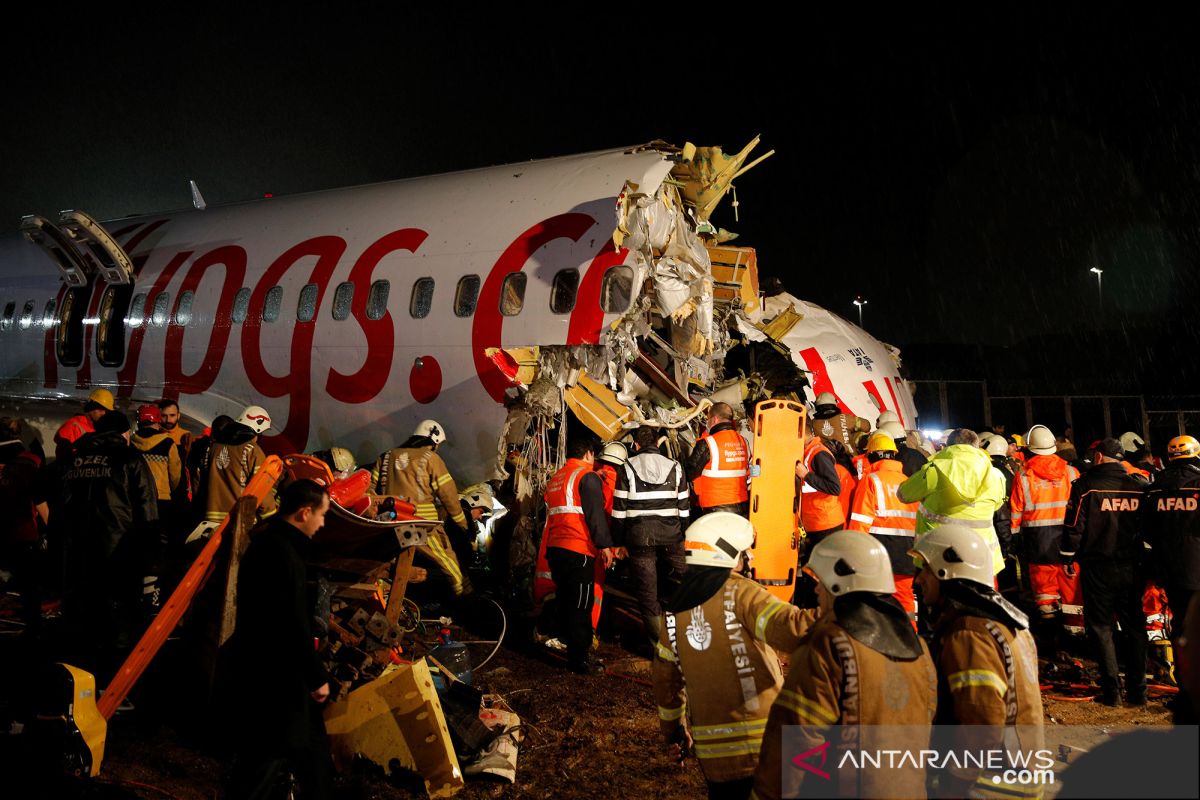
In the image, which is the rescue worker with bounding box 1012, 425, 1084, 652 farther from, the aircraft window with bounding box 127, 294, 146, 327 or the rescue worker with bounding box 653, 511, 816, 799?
the aircraft window with bounding box 127, 294, 146, 327

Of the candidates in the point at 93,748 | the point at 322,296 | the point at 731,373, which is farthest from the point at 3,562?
the point at 731,373

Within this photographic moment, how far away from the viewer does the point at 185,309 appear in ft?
43.4

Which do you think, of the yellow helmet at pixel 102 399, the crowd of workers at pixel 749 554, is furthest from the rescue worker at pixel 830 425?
the yellow helmet at pixel 102 399

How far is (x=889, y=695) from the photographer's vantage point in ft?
9.89

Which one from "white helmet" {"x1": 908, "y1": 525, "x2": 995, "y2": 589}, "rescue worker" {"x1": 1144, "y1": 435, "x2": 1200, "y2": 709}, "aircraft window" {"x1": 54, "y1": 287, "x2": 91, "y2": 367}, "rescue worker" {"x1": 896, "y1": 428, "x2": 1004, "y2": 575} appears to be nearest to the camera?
"white helmet" {"x1": 908, "y1": 525, "x2": 995, "y2": 589}

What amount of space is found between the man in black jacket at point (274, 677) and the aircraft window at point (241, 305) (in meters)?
9.10

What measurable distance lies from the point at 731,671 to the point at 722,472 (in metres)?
5.46

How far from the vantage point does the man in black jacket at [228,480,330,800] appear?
4.07 m

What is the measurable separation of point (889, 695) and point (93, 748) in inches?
190

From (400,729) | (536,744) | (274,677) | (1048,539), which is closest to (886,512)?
(1048,539)

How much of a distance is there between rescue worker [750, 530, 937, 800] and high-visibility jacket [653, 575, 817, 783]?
0.45 m

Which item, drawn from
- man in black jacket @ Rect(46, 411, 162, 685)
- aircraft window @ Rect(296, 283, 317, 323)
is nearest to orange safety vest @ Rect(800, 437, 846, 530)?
man in black jacket @ Rect(46, 411, 162, 685)

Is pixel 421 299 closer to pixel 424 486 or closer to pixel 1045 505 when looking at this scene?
pixel 424 486

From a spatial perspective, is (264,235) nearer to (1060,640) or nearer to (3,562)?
(3,562)
